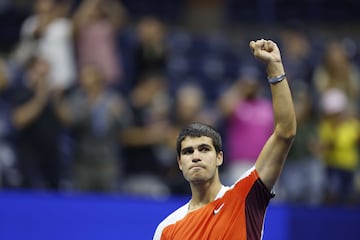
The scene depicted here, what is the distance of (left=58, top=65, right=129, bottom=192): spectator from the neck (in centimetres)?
465

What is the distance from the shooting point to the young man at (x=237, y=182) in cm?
523

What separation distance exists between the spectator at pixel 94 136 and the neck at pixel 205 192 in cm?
465

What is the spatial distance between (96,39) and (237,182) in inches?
247

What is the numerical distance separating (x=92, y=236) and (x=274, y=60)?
4.19m

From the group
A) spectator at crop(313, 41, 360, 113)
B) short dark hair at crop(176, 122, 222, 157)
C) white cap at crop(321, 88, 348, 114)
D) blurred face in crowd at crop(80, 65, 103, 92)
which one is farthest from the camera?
spectator at crop(313, 41, 360, 113)

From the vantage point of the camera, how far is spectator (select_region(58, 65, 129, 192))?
10297mm

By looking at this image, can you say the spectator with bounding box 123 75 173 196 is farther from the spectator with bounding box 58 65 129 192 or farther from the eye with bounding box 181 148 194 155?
the eye with bounding box 181 148 194 155

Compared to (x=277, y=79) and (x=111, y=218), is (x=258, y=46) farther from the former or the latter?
(x=111, y=218)

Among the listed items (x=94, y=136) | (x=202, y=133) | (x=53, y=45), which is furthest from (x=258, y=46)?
(x=53, y=45)

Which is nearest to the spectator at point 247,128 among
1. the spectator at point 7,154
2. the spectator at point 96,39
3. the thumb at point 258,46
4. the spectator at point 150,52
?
the spectator at point 150,52

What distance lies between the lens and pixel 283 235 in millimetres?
8547

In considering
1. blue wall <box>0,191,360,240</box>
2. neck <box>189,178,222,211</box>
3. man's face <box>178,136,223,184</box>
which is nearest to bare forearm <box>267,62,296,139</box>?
man's face <box>178,136,223,184</box>

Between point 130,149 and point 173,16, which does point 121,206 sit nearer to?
point 130,149

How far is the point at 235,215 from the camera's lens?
17.9ft
